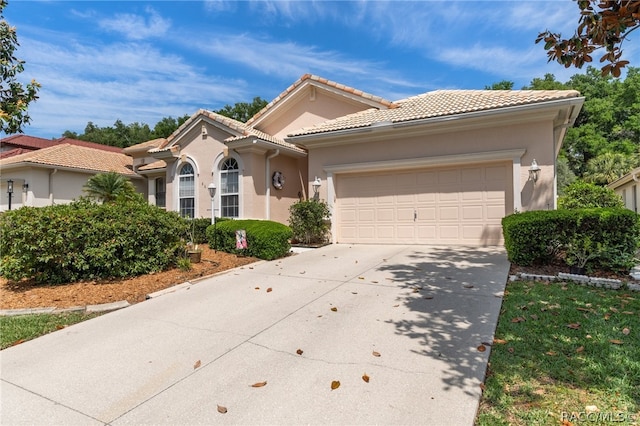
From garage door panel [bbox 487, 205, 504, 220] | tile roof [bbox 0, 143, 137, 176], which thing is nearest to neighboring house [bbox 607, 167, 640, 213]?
garage door panel [bbox 487, 205, 504, 220]

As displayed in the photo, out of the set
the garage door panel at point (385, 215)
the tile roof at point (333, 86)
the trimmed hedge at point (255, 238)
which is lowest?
the trimmed hedge at point (255, 238)

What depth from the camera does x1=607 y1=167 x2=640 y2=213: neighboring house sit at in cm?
1613

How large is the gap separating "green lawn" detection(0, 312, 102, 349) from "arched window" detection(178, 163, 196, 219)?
8675 mm

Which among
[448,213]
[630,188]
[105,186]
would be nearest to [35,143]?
[105,186]

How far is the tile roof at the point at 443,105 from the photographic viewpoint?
852 cm

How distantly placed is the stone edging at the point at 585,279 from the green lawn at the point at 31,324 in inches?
284

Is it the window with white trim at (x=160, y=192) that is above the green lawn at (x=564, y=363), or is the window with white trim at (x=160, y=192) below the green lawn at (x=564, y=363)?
above

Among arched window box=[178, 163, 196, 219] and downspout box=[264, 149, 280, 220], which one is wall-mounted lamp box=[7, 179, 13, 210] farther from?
downspout box=[264, 149, 280, 220]

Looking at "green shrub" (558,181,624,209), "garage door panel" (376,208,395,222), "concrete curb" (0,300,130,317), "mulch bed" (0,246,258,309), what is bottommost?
"concrete curb" (0,300,130,317)

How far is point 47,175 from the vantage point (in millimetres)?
16438

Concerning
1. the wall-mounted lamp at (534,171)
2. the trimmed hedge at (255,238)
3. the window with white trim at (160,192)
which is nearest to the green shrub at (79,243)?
the trimmed hedge at (255,238)

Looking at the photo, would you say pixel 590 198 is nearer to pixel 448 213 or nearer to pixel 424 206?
pixel 448 213

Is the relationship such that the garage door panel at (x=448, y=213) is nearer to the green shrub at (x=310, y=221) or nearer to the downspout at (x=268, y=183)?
the green shrub at (x=310, y=221)

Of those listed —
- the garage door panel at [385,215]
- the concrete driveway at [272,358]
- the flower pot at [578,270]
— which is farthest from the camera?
the garage door panel at [385,215]
